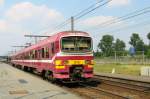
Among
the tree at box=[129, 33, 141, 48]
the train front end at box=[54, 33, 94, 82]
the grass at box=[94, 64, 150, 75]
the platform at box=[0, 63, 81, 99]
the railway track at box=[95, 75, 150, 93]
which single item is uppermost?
the tree at box=[129, 33, 141, 48]

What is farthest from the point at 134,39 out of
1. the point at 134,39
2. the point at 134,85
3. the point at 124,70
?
the point at 134,85

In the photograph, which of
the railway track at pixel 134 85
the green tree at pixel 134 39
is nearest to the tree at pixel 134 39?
the green tree at pixel 134 39

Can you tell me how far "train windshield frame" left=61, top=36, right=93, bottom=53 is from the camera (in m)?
21.2

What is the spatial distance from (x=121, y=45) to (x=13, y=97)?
5979 inches

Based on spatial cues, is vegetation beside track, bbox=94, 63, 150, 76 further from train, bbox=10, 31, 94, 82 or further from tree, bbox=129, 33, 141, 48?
tree, bbox=129, 33, 141, 48

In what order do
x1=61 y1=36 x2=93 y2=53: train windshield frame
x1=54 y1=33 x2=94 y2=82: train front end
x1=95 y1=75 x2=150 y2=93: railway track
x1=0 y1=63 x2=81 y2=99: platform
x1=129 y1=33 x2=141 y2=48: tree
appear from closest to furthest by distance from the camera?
1. x1=0 y1=63 x2=81 y2=99: platform
2. x1=95 y1=75 x2=150 y2=93: railway track
3. x1=54 y1=33 x2=94 y2=82: train front end
4. x1=61 y1=36 x2=93 y2=53: train windshield frame
5. x1=129 y1=33 x2=141 y2=48: tree

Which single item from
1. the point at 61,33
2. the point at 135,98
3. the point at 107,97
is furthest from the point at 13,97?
the point at 61,33

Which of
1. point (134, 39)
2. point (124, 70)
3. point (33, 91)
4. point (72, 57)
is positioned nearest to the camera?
point (33, 91)

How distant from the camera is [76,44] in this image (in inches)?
842

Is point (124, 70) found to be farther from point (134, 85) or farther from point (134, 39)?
point (134, 39)

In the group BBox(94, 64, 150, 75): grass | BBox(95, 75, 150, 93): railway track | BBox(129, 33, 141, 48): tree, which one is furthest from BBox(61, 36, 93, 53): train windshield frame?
BBox(129, 33, 141, 48): tree

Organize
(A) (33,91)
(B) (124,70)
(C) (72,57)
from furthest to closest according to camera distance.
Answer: (B) (124,70) < (C) (72,57) < (A) (33,91)

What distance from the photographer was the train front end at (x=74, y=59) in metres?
20.9

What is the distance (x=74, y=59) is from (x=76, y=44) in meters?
0.95
